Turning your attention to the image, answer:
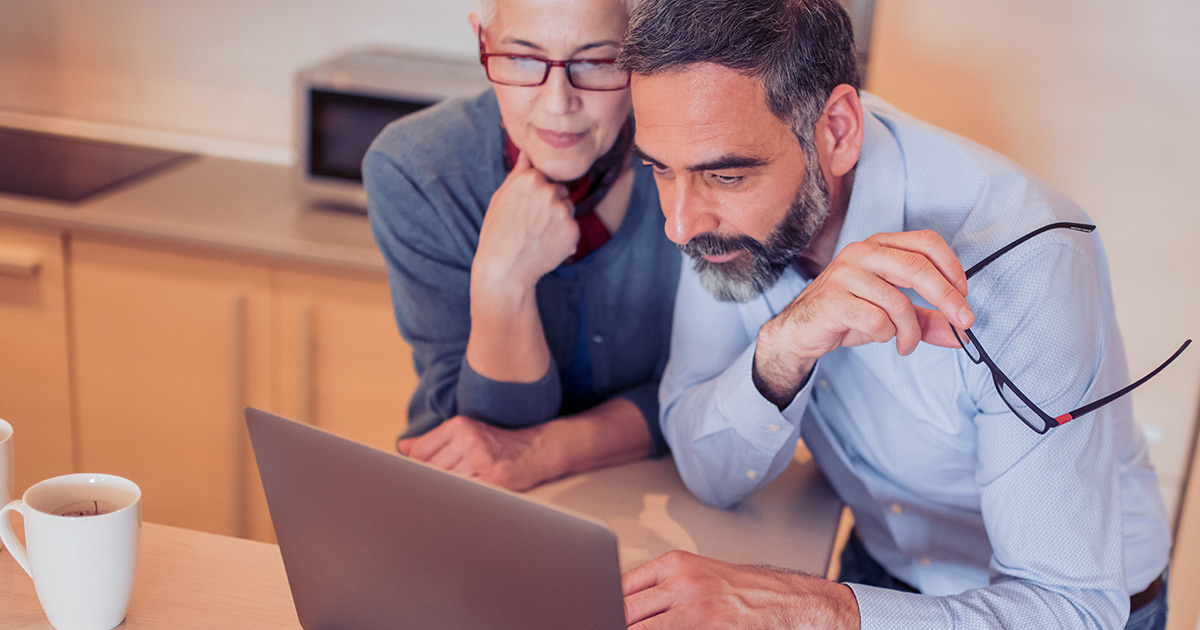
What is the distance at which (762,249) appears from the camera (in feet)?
3.68

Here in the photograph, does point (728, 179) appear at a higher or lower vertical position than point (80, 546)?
higher

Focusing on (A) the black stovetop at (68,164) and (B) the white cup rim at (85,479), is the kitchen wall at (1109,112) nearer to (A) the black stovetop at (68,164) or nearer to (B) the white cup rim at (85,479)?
(B) the white cup rim at (85,479)

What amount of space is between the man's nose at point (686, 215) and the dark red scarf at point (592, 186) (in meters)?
0.29

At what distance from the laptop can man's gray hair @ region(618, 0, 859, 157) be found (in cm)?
51

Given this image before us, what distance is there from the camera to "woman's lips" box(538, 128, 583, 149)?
127 cm

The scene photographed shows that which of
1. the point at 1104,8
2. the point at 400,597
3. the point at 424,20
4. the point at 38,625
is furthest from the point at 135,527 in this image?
the point at 424,20

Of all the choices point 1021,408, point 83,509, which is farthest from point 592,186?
point 83,509

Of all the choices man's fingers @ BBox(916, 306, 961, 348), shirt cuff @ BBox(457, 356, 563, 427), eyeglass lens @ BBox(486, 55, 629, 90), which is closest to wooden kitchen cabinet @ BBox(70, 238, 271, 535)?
shirt cuff @ BBox(457, 356, 563, 427)

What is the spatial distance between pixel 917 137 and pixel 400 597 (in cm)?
72

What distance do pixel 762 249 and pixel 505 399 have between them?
389 millimetres

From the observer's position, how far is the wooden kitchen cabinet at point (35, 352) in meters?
2.17

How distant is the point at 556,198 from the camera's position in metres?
1.32

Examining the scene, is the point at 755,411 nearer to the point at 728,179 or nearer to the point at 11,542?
the point at 728,179

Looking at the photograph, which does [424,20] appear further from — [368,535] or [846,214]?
[368,535]
